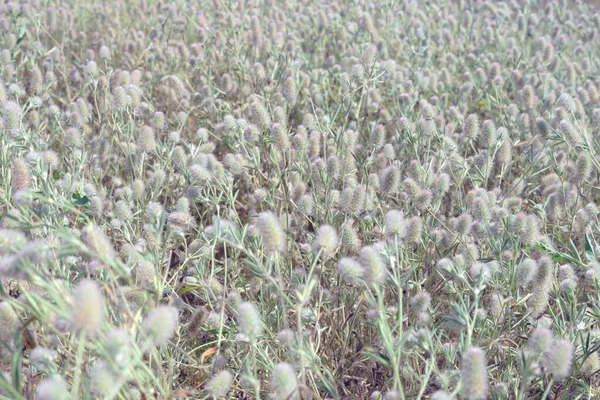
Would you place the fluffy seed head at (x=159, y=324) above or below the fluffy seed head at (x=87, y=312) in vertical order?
below

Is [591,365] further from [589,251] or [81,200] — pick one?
[81,200]

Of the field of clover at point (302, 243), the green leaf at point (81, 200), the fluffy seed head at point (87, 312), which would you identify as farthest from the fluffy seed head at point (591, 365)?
the green leaf at point (81, 200)

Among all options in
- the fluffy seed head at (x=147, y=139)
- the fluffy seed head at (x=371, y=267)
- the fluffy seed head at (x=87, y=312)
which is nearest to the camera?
the fluffy seed head at (x=87, y=312)

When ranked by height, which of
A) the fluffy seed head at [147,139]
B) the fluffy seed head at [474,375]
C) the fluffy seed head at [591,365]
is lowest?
the fluffy seed head at [591,365]

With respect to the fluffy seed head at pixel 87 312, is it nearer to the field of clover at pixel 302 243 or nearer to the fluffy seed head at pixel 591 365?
the field of clover at pixel 302 243

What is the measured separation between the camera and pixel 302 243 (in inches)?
124

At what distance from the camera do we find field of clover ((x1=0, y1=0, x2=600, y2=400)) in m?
1.66

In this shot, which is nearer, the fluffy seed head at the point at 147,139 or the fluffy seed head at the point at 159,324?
the fluffy seed head at the point at 159,324

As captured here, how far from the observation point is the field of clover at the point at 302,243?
1663 millimetres

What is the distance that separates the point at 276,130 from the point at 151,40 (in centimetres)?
292

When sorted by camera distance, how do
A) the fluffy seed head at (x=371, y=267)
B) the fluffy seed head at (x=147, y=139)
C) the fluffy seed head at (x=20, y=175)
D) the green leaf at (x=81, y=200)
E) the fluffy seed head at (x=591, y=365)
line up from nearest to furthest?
the fluffy seed head at (x=371, y=267), the fluffy seed head at (x=591, y=365), the fluffy seed head at (x=20, y=175), the green leaf at (x=81, y=200), the fluffy seed head at (x=147, y=139)

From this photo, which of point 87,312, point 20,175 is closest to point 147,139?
point 20,175

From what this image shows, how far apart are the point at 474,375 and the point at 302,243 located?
1.69 metres

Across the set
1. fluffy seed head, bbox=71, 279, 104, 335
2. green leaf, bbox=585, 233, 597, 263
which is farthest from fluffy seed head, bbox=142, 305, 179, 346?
green leaf, bbox=585, 233, 597, 263
